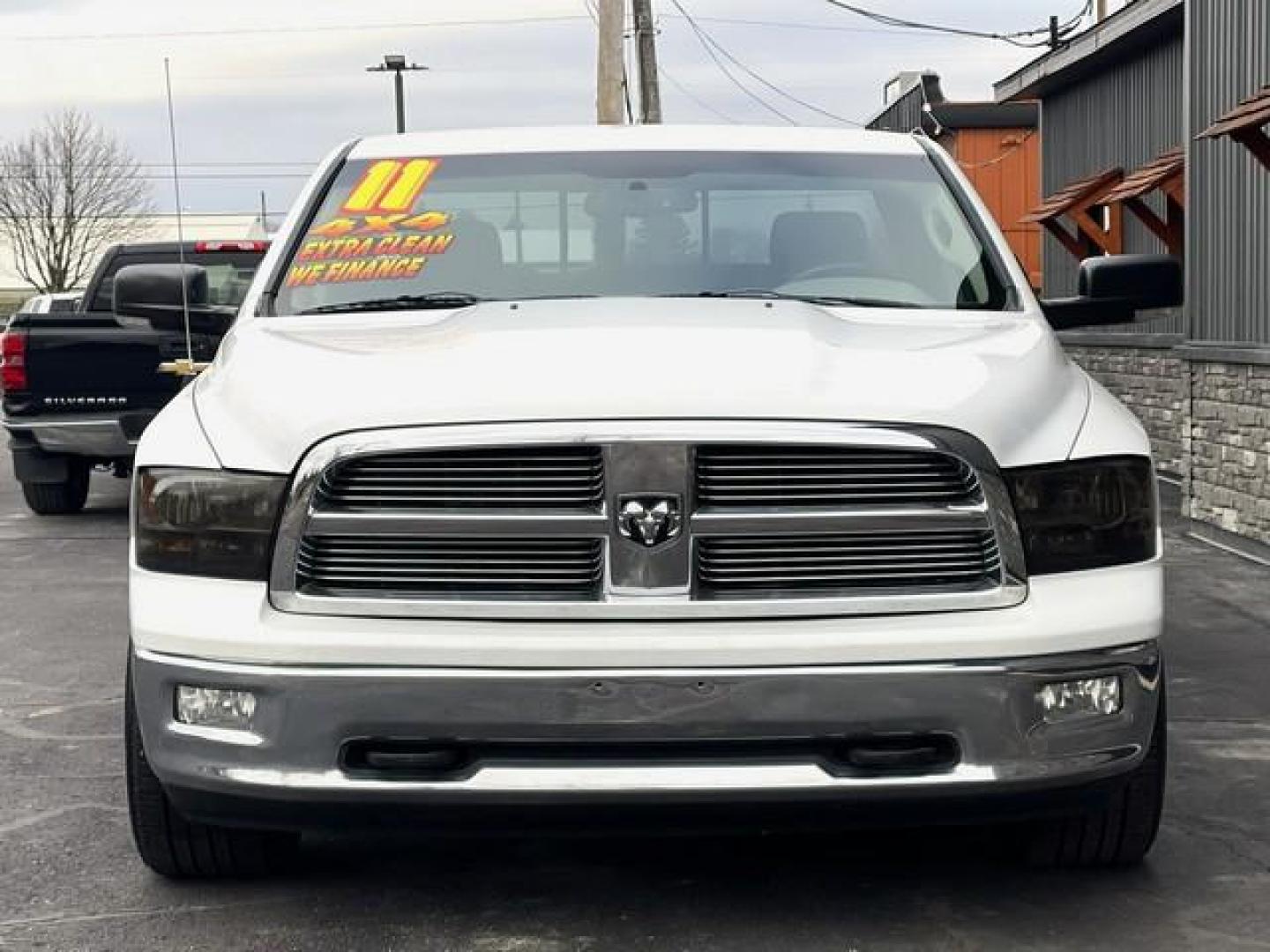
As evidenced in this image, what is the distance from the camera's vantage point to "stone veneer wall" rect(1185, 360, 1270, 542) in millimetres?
11648

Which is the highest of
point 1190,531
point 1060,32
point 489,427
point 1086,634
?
point 1060,32

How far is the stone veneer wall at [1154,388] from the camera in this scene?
51.5 ft

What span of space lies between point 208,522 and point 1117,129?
639 inches

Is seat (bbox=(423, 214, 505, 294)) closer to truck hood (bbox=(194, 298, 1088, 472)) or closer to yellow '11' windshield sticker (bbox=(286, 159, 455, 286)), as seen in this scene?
yellow '11' windshield sticker (bbox=(286, 159, 455, 286))

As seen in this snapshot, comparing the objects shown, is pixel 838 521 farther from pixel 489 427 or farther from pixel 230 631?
pixel 230 631

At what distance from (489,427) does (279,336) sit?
0.98 m

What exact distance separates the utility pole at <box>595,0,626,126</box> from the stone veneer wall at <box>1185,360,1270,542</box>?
1140 centimetres

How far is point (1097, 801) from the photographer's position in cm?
424

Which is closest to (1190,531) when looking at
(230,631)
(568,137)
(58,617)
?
(58,617)

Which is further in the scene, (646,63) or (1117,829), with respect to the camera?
(646,63)

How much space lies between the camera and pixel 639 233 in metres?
5.52

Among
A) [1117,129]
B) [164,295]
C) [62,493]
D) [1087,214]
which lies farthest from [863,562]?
[1087,214]

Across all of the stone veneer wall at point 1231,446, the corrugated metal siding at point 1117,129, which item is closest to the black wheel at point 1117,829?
the stone veneer wall at point 1231,446

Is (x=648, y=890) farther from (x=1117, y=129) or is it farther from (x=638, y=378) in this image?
(x=1117, y=129)
